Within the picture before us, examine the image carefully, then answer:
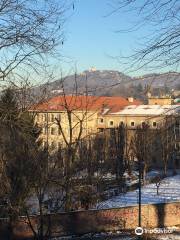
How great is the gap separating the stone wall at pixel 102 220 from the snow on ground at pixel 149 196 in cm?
509

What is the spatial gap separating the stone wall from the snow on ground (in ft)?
16.7

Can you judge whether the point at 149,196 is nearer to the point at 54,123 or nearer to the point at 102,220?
the point at 102,220

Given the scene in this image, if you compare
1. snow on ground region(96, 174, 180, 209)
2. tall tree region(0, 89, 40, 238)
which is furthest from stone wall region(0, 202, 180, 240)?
snow on ground region(96, 174, 180, 209)

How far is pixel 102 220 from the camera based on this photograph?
22.3 m

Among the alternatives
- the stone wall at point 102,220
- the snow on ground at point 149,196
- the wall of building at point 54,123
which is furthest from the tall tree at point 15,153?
the snow on ground at point 149,196

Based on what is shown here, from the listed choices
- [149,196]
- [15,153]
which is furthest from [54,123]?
[149,196]

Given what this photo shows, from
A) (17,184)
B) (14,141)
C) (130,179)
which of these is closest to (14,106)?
(14,141)

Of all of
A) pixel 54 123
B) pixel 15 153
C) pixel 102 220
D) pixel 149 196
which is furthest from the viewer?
pixel 149 196

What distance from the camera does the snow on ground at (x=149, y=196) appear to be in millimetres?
31311

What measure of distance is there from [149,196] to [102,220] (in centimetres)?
1338

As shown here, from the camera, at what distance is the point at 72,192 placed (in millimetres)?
21719

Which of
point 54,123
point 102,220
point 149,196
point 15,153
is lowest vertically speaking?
point 149,196

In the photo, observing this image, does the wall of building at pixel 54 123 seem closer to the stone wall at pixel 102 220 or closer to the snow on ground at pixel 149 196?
the stone wall at pixel 102 220

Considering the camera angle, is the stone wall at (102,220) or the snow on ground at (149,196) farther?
the snow on ground at (149,196)
